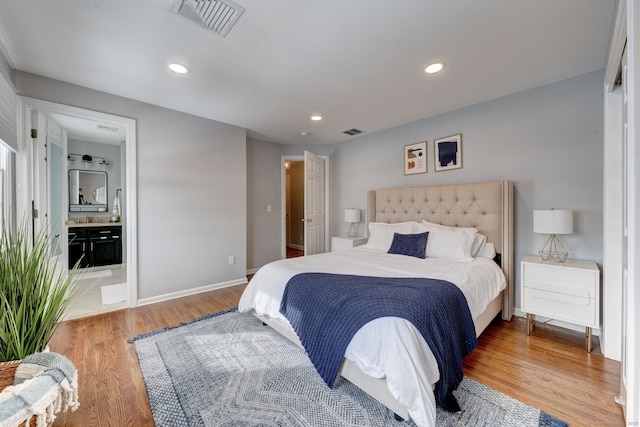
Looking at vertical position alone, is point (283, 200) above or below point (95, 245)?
above

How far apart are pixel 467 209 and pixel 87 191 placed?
659cm

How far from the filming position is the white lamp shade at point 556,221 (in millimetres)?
2266

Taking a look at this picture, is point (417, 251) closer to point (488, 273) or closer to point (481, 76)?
point (488, 273)

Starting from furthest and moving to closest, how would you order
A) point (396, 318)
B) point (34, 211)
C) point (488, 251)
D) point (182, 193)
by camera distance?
point (182, 193) → point (488, 251) → point (34, 211) → point (396, 318)

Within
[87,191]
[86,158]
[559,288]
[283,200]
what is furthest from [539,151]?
[87,191]

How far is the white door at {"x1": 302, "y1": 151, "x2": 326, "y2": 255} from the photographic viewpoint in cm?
432

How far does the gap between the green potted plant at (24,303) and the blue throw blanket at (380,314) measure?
132 centimetres

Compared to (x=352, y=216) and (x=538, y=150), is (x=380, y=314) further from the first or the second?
(x=352, y=216)

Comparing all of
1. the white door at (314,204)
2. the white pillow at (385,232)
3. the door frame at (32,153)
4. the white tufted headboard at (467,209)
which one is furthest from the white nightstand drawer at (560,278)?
the door frame at (32,153)

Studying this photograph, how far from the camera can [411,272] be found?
2180 mm

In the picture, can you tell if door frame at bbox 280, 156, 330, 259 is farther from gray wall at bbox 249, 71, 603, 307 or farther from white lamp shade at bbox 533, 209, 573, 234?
white lamp shade at bbox 533, 209, 573, 234

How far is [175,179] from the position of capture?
335cm

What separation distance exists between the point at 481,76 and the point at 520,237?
168cm

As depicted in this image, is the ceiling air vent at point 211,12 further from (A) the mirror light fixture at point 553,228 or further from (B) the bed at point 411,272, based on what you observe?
(A) the mirror light fixture at point 553,228
